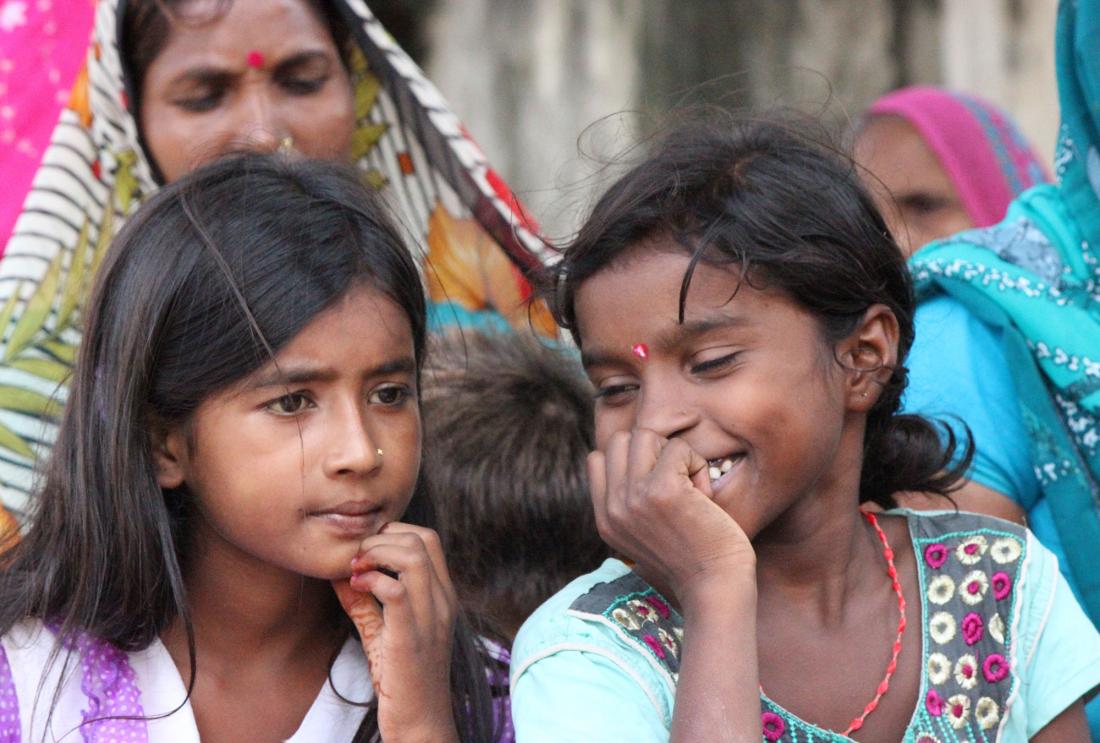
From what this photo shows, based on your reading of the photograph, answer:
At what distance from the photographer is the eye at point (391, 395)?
88.0 inches

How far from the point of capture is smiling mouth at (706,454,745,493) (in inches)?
80.0

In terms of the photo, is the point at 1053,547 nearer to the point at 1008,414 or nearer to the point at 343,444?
the point at 1008,414

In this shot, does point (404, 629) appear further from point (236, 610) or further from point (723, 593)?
point (723, 593)

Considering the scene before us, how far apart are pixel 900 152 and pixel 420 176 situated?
178cm

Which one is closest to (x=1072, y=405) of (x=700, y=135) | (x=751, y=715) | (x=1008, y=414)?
(x=1008, y=414)

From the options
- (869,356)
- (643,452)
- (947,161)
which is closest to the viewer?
(643,452)

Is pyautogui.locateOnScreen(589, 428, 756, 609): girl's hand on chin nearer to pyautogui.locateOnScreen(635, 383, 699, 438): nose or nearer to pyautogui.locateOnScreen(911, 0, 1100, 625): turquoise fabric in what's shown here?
pyautogui.locateOnScreen(635, 383, 699, 438): nose

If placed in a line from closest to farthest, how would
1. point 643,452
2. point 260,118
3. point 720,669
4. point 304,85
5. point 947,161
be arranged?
point 720,669 → point 643,452 → point 260,118 → point 304,85 → point 947,161

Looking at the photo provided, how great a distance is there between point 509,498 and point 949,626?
2.67ft

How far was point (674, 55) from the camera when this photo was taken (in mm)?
5727

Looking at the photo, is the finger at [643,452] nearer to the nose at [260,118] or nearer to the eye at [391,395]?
the eye at [391,395]

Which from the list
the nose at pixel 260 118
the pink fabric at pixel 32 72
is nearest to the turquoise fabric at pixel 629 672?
the nose at pixel 260 118

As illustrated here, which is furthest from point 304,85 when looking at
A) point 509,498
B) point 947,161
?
point 947,161

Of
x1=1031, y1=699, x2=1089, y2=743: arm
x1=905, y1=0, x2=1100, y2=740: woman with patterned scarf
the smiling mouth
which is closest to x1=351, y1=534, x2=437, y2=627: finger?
the smiling mouth
